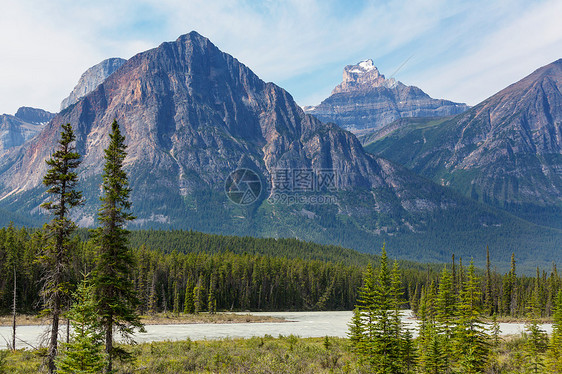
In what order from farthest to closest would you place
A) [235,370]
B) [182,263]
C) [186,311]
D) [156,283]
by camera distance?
[182,263] < [156,283] < [186,311] < [235,370]

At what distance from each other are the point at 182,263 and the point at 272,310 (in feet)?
119

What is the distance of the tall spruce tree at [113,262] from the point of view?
28203mm

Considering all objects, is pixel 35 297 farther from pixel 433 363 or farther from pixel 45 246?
pixel 433 363

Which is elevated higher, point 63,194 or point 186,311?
point 63,194

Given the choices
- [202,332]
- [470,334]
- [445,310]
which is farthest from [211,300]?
[470,334]

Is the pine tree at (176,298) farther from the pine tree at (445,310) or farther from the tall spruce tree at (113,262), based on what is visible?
the tall spruce tree at (113,262)

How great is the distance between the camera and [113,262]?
28.8 meters

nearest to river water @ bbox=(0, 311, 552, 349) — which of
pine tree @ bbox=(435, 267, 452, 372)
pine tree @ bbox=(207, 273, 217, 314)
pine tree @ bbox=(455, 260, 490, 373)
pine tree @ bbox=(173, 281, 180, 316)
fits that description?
pine tree @ bbox=(435, 267, 452, 372)

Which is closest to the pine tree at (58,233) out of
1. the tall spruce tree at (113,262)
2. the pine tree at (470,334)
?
the tall spruce tree at (113,262)

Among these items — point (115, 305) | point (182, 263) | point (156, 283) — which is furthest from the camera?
point (182, 263)

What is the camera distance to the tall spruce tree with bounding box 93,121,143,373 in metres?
28.2

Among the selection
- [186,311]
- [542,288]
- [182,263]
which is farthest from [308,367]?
[542,288]

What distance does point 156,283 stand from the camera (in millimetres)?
120312

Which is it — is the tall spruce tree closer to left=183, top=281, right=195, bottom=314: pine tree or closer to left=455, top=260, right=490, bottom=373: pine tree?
left=455, top=260, right=490, bottom=373: pine tree
